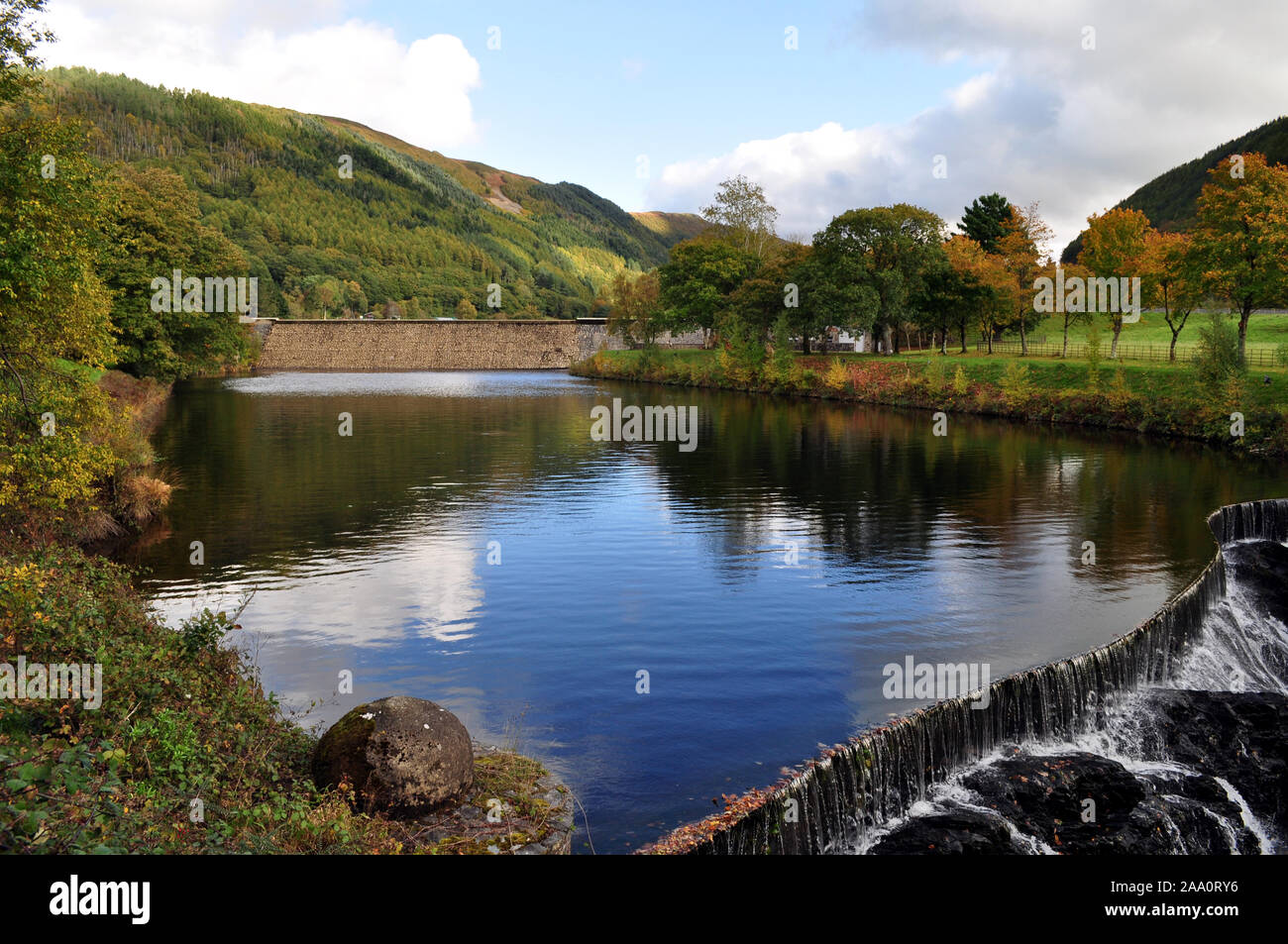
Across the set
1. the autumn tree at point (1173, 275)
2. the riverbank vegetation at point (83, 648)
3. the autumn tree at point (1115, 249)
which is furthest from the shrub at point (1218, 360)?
the riverbank vegetation at point (83, 648)

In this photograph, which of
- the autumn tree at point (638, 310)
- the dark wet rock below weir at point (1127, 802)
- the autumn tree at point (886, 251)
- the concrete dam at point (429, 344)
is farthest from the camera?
the concrete dam at point (429, 344)

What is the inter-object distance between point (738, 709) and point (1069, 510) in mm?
25305

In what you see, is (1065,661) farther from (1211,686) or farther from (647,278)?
(647,278)

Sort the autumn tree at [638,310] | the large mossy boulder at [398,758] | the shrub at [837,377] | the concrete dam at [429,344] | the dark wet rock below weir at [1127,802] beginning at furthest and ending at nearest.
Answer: the concrete dam at [429,344], the autumn tree at [638,310], the shrub at [837,377], the dark wet rock below weir at [1127,802], the large mossy boulder at [398,758]

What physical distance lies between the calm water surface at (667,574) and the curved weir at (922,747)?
85 centimetres

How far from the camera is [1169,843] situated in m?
15.7

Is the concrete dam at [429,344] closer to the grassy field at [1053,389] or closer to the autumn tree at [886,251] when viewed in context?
the grassy field at [1053,389]

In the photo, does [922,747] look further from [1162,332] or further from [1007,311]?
[1162,332]

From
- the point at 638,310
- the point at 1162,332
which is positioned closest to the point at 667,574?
the point at 1162,332

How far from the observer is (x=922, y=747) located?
16547 mm

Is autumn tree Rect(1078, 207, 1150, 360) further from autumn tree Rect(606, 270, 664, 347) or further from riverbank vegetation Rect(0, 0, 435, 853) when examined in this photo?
riverbank vegetation Rect(0, 0, 435, 853)

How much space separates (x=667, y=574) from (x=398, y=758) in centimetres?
1639

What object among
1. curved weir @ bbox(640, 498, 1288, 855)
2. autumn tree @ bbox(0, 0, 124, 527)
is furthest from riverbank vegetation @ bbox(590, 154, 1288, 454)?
autumn tree @ bbox(0, 0, 124, 527)

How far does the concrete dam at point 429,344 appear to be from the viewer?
585 feet
